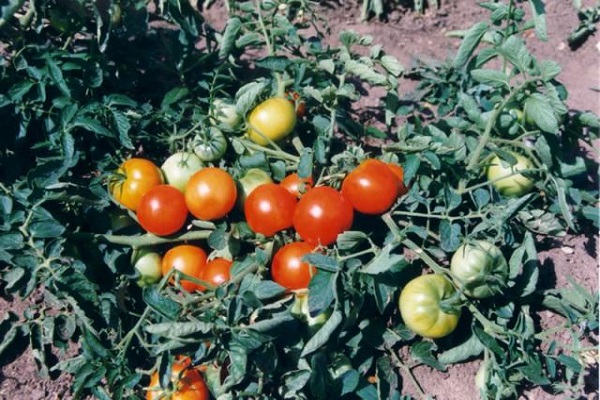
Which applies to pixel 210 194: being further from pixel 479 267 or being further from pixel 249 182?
pixel 479 267

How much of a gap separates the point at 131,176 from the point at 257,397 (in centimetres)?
86

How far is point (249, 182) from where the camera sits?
2.17 metres

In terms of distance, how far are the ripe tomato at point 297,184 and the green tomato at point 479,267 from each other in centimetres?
55

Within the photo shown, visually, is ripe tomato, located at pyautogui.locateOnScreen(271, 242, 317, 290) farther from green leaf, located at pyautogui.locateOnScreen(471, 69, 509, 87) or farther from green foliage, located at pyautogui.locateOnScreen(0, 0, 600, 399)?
green leaf, located at pyautogui.locateOnScreen(471, 69, 509, 87)

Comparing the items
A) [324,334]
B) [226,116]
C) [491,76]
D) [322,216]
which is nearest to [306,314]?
[324,334]

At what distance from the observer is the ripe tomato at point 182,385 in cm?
185

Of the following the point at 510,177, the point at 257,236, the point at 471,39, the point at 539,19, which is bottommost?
the point at 257,236

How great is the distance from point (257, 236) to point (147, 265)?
0.40 m

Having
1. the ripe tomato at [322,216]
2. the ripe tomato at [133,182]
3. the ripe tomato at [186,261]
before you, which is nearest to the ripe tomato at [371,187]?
the ripe tomato at [322,216]

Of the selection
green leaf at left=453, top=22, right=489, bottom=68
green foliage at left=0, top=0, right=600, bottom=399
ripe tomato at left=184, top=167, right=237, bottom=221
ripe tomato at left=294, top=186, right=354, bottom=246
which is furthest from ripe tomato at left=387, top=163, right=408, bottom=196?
ripe tomato at left=184, top=167, right=237, bottom=221

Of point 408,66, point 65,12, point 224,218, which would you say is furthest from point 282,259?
point 408,66

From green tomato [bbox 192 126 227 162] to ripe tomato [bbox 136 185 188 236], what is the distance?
20 cm

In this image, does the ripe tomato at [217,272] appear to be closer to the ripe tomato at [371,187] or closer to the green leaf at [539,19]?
the ripe tomato at [371,187]

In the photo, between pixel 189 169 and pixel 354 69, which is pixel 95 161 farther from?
pixel 354 69
